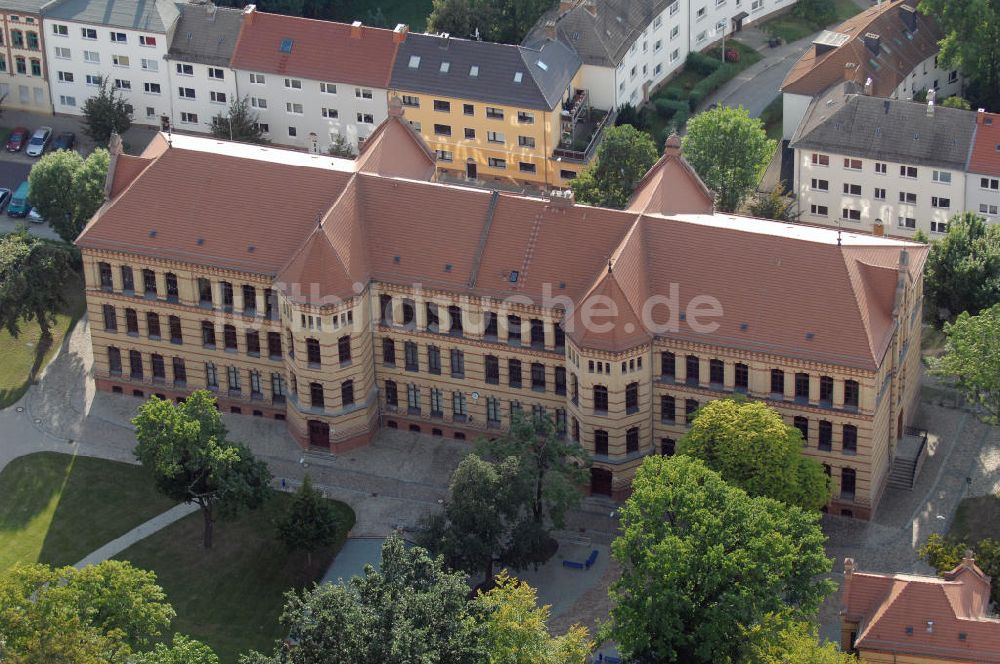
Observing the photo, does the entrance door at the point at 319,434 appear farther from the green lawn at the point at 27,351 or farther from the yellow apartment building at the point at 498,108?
the yellow apartment building at the point at 498,108

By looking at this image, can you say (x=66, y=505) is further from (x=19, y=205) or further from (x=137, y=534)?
(x=19, y=205)

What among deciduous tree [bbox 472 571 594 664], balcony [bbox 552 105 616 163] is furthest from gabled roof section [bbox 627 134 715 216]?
deciduous tree [bbox 472 571 594 664]

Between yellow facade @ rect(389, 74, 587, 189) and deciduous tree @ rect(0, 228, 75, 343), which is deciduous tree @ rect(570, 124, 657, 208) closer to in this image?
yellow facade @ rect(389, 74, 587, 189)

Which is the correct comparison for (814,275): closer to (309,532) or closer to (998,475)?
(998,475)

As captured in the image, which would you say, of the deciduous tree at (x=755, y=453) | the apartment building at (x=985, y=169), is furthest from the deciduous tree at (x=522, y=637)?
the apartment building at (x=985, y=169)

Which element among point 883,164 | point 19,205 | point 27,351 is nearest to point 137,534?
point 27,351

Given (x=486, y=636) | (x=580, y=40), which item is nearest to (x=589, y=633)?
(x=486, y=636)
